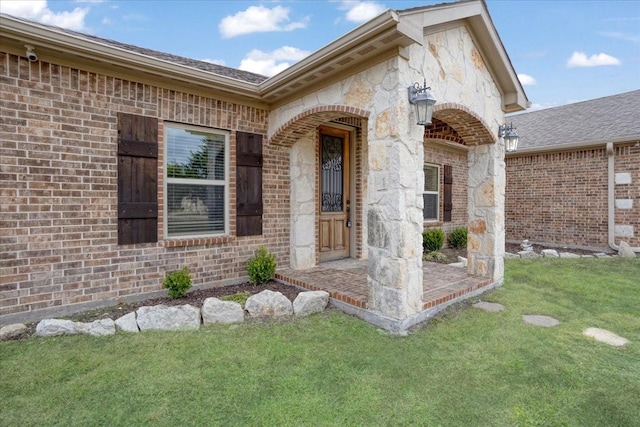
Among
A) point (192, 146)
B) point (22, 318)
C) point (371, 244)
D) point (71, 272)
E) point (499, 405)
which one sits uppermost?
point (192, 146)

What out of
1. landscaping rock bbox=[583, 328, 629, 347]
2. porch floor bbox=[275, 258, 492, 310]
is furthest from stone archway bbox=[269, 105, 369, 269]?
landscaping rock bbox=[583, 328, 629, 347]

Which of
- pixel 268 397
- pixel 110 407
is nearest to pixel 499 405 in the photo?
pixel 268 397

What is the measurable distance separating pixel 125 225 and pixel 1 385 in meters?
1.96

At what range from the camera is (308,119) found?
459cm

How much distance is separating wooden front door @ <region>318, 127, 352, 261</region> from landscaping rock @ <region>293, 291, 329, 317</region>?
2.07m

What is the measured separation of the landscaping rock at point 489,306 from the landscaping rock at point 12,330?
519cm

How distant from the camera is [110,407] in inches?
86.4

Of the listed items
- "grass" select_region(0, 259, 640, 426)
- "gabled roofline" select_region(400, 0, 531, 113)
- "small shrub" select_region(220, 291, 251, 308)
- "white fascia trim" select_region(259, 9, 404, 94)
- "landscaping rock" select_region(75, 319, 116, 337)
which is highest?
"gabled roofline" select_region(400, 0, 531, 113)

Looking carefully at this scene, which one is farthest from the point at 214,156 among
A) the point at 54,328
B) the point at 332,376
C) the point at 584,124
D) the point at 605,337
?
the point at 584,124

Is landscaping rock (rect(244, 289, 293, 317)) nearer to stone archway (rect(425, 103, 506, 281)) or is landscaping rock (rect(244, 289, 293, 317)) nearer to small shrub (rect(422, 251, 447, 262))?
stone archway (rect(425, 103, 506, 281))

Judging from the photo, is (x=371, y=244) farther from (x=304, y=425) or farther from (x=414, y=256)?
(x=304, y=425)

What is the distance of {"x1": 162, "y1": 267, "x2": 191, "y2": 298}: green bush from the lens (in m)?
4.14

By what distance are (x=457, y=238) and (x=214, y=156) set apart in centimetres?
712

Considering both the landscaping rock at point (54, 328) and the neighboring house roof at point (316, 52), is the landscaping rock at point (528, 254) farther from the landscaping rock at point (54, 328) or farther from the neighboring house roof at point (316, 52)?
the landscaping rock at point (54, 328)
